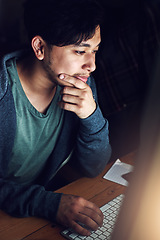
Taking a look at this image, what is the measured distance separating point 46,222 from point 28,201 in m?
0.09

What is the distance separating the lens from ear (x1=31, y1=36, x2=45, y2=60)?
113 cm

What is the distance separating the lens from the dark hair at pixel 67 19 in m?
1.02

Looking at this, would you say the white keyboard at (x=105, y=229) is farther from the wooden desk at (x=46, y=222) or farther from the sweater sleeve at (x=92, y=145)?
the sweater sleeve at (x=92, y=145)

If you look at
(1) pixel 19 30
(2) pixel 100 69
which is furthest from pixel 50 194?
(1) pixel 19 30

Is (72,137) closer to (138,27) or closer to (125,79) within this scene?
(125,79)

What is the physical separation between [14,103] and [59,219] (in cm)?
51

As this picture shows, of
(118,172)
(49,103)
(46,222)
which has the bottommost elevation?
(46,222)

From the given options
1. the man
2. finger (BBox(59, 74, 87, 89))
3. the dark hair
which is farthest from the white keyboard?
the dark hair

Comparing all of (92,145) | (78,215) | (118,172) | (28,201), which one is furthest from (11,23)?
(78,215)

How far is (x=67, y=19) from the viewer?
1014 millimetres

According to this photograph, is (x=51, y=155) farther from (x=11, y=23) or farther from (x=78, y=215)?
(x=11, y=23)

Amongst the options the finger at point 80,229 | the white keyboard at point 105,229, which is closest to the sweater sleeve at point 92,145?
the white keyboard at point 105,229

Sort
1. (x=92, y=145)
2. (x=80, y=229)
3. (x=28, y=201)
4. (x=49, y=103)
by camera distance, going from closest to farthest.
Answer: (x=80, y=229) → (x=28, y=201) → (x=92, y=145) → (x=49, y=103)

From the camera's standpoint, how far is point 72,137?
48.9 inches
